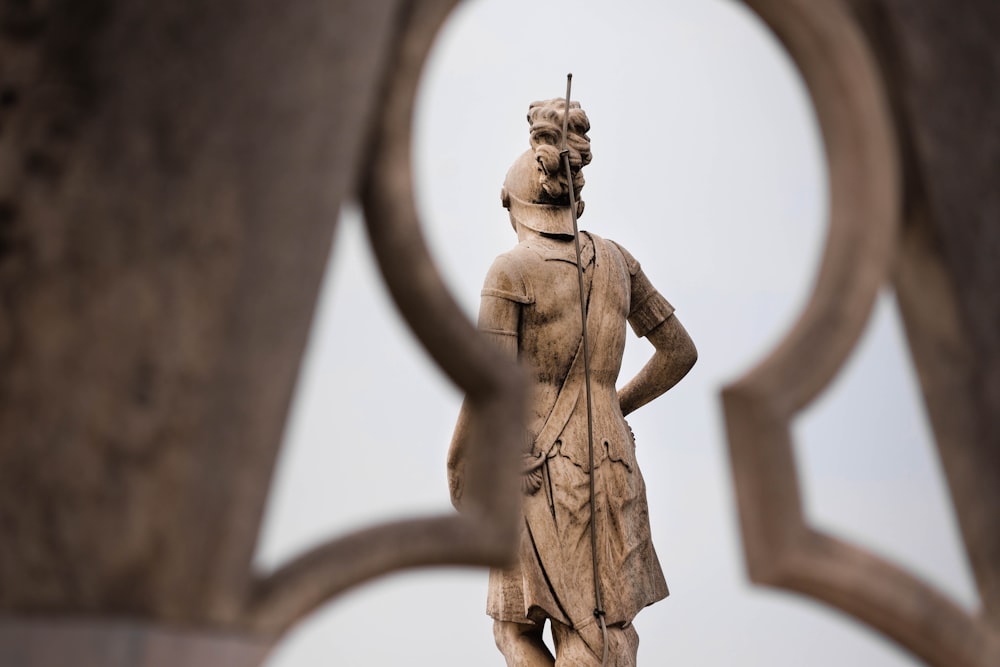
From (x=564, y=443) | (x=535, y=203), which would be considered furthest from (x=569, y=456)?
(x=535, y=203)

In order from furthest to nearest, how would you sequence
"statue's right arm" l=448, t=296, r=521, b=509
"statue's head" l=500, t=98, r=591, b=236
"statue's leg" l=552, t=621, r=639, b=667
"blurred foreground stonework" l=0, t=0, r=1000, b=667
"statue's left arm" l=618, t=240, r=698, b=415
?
"statue's left arm" l=618, t=240, r=698, b=415 → "statue's head" l=500, t=98, r=591, b=236 → "statue's right arm" l=448, t=296, r=521, b=509 → "statue's leg" l=552, t=621, r=639, b=667 → "blurred foreground stonework" l=0, t=0, r=1000, b=667

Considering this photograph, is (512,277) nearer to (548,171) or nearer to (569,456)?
(548,171)

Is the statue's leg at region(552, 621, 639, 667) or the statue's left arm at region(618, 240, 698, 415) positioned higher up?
the statue's left arm at region(618, 240, 698, 415)

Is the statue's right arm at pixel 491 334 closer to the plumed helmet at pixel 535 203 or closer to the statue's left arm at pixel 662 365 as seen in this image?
the plumed helmet at pixel 535 203

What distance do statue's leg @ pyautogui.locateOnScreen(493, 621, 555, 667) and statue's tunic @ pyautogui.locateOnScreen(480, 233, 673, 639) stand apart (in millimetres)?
55

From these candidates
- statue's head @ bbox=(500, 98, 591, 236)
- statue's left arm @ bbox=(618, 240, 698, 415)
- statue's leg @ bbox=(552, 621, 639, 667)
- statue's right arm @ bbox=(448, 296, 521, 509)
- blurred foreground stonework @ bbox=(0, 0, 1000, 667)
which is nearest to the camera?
blurred foreground stonework @ bbox=(0, 0, 1000, 667)

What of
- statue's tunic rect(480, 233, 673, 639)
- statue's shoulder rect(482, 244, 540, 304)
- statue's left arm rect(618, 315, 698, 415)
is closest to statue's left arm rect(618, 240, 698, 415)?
statue's left arm rect(618, 315, 698, 415)

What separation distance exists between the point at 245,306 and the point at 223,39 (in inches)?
11.0

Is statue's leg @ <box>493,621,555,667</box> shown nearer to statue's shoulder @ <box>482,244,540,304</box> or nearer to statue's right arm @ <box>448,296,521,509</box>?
statue's right arm @ <box>448,296,521,509</box>

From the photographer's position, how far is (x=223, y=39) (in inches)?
44.8

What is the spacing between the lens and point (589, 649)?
108 inches

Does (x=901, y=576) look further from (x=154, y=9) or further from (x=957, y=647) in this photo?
(x=154, y=9)

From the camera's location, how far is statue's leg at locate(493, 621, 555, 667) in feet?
9.44

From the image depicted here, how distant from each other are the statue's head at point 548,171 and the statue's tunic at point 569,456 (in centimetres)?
8
